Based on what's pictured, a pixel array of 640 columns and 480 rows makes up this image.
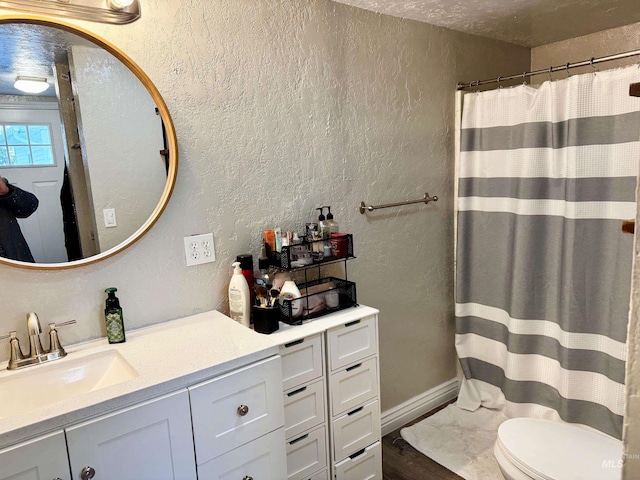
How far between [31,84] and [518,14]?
217cm

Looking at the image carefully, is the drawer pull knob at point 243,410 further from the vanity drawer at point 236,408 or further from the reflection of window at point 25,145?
the reflection of window at point 25,145

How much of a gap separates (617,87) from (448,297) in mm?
1370

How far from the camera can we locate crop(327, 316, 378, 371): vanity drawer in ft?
5.70

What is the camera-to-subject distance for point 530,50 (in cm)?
298

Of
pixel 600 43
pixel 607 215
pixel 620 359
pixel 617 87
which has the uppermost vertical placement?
pixel 600 43

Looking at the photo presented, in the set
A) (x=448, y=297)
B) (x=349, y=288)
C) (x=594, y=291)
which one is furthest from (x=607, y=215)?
(x=349, y=288)

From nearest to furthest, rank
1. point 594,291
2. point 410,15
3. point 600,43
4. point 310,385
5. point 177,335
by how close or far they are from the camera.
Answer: point 177,335, point 310,385, point 594,291, point 410,15, point 600,43

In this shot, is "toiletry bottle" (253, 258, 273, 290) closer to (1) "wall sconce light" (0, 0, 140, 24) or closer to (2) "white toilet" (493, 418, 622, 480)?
(1) "wall sconce light" (0, 0, 140, 24)

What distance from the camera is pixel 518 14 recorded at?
227 cm

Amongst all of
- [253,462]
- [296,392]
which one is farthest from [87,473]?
[296,392]

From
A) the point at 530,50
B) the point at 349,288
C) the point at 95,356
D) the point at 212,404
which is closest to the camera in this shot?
the point at 212,404

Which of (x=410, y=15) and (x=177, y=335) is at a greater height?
(x=410, y=15)

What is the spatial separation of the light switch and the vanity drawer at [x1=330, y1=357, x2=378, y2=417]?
0.97m

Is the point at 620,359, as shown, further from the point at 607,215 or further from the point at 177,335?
the point at 177,335
